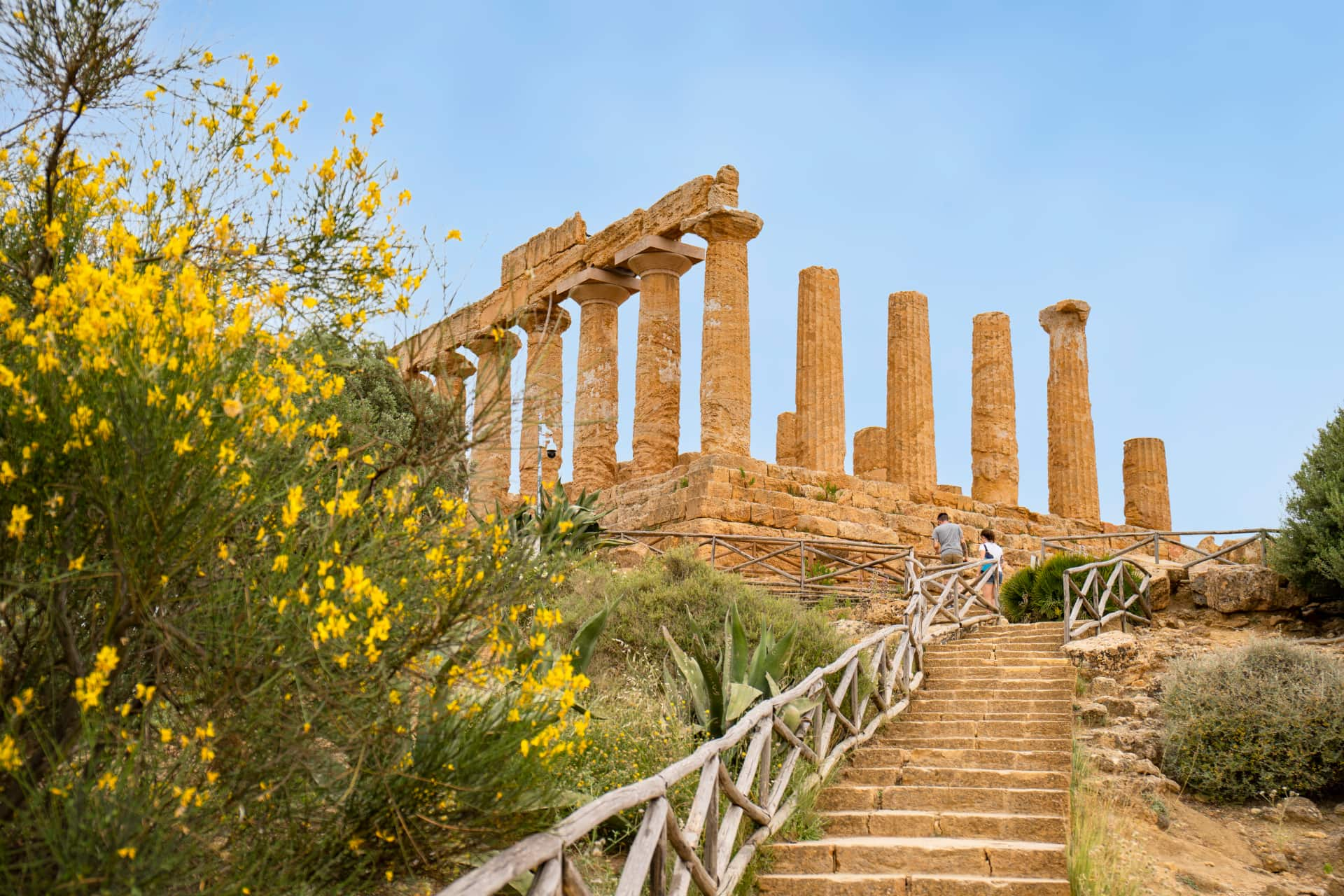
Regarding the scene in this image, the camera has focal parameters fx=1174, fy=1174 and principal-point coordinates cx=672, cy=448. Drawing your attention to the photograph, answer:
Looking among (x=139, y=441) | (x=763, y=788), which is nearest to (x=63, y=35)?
(x=139, y=441)

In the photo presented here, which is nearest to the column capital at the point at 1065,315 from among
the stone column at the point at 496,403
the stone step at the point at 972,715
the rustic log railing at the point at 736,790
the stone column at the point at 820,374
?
the stone column at the point at 820,374

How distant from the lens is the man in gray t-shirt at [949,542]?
55.5 ft

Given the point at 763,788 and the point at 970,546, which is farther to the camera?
the point at 970,546

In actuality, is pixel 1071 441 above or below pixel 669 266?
below

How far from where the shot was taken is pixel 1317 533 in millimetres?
13883

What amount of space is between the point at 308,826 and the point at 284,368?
1622 millimetres

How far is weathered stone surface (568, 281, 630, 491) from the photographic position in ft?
74.5

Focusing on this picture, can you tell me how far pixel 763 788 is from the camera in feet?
24.8

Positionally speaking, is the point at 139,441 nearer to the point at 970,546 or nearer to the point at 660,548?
the point at 660,548

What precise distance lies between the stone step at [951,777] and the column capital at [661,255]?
14.2m

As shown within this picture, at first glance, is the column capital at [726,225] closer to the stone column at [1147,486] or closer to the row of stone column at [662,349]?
the row of stone column at [662,349]

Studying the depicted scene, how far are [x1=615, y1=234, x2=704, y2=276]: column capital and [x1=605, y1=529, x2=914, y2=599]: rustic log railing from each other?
19.3 feet

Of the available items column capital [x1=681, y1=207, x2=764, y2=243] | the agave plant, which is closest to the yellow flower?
the agave plant

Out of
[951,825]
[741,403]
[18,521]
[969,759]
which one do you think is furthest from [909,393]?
[18,521]
